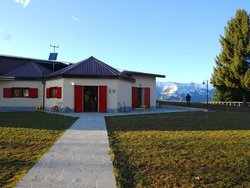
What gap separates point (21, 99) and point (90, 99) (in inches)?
267

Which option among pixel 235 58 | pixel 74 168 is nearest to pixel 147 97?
pixel 235 58

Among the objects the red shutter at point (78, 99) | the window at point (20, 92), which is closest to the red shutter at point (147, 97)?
the red shutter at point (78, 99)

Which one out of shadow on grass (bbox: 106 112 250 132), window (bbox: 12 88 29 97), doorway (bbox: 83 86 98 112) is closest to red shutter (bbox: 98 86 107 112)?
doorway (bbox: 83 86 98 112)

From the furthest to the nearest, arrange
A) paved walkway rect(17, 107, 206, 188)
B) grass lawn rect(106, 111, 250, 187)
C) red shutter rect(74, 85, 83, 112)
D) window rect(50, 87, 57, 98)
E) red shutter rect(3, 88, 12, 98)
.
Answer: red shutter rect(3, 88, 12, 98)
window rect(50, 87, 57, 98)
red shutter rect(74, 85, 83, 112)
grass lawn rect(106, 111, 250, 187)
paved walkway rect(17, 107, 206, 188)

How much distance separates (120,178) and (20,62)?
94.5 feet

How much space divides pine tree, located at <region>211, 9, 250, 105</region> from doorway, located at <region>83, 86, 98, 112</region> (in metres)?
19.4

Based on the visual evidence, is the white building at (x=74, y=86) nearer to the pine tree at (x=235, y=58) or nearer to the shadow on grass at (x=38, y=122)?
the shadow on grass at (x=38, y=122)

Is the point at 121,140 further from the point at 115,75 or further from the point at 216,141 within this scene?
the point at 115,75

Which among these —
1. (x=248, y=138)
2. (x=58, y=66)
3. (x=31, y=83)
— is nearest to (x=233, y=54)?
(x=58, y=66)

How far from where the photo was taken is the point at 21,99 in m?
29.7

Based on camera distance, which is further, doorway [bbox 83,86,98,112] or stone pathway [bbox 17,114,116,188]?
doorway [bbox 83,86,98,112]

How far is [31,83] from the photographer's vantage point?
97.8 ft

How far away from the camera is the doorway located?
26.8m

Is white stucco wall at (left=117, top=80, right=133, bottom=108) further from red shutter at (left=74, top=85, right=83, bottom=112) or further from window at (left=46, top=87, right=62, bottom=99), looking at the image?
window at (left=46, top=87, right=62, bottom=99)
